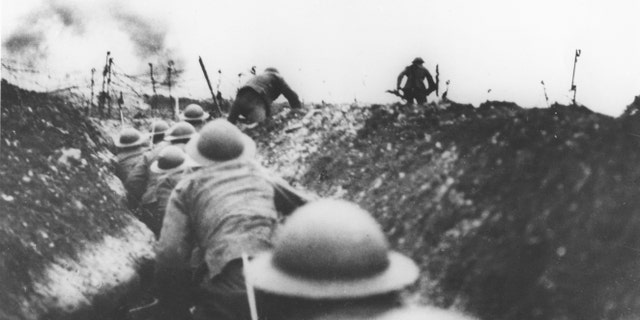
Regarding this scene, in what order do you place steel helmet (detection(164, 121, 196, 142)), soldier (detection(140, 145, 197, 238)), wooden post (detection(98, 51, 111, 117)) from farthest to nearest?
wooden post (detection(98, 51, 111, 117)) < steel helmet (detection(164, 121, 196, 142)) < soldier (detection(140, 145, 197, 238))

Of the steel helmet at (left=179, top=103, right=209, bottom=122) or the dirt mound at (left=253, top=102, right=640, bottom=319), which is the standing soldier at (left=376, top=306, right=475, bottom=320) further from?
the steel helmet at (left=179, top=103, right=209, bottom=122)

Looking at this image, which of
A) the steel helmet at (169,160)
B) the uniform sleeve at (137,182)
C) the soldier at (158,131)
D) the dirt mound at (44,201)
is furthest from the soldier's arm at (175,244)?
the soldier at (158,131)

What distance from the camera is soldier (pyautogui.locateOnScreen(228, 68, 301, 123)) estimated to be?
1017cm

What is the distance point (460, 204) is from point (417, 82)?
5.89m

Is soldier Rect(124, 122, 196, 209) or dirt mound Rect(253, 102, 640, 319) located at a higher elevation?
dirt mound Rect(253, 102, 640, 319)

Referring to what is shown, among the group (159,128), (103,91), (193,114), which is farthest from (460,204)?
(103,91)

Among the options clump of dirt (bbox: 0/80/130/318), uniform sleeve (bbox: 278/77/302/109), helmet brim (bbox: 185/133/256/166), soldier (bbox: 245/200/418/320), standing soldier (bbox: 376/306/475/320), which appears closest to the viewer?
standing soldier (bbox: 376/306/475/320)

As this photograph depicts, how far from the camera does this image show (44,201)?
531cm

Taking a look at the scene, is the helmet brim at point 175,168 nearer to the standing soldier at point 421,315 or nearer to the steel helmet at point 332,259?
the steel helmet at point 332,259

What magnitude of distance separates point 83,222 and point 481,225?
10.7 ft

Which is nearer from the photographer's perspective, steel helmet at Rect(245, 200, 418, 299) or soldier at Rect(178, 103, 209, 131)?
steel helmet at Rect(245, 200, 418, 299)

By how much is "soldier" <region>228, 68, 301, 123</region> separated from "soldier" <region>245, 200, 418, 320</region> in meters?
8.06

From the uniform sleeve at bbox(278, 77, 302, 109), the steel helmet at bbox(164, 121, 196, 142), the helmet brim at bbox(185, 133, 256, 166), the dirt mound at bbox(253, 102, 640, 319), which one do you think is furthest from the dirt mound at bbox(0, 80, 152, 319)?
the uniform sleeve at bbox(278, 77, 302, 109)

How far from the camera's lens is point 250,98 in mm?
10242
